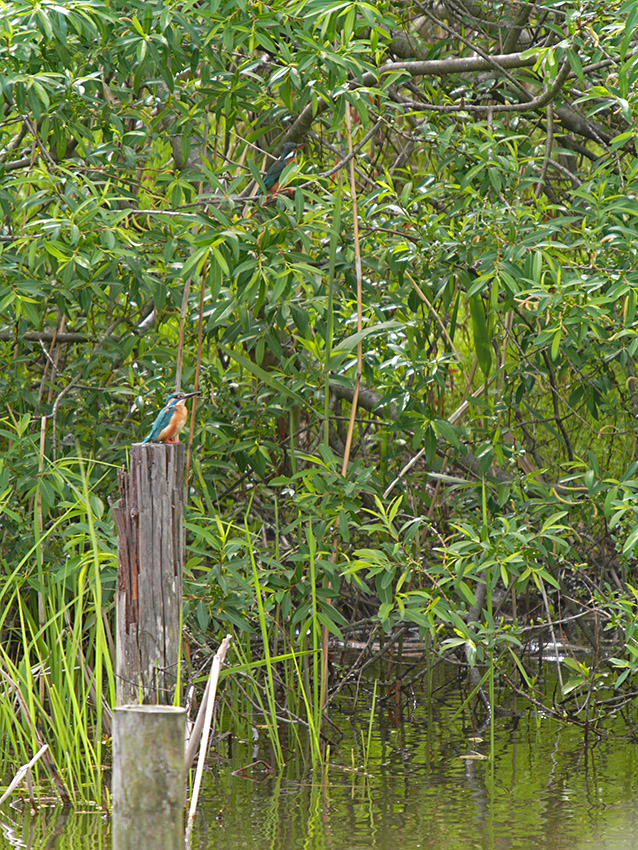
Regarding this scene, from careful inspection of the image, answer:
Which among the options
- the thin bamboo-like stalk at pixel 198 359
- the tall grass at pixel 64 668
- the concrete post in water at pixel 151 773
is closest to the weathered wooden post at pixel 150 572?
the tall grass at pixel 64 668

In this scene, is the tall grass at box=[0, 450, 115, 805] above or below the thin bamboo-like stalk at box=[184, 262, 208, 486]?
below

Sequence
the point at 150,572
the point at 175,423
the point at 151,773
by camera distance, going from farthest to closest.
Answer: the point at 175,423, the point at 150,572, the point at 151,773

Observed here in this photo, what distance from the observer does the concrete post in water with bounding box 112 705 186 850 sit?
239 cm

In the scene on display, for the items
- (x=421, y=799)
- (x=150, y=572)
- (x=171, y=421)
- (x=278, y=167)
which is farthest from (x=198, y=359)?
(x=421, y=799)

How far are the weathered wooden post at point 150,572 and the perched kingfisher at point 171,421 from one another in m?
0.57

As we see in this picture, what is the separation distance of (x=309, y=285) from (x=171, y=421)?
0.92 m

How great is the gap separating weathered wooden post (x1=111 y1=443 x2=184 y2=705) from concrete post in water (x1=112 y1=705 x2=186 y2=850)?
1.77 feet

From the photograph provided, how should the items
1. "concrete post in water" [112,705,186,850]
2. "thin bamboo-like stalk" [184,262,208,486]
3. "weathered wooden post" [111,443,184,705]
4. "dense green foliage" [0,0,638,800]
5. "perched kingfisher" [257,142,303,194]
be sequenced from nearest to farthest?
"concrete post in water" [112,705,186,850]
"weathered wooden post" [111,443,184,705]
"dense green foliage" [0,0,638,800]
"thin bamboo-like stalk" [184,262,208,486]
"perched kingfisher" [257,142,303,194]

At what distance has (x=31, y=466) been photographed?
4.13 metres

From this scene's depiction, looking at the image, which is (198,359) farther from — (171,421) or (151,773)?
(151,773)

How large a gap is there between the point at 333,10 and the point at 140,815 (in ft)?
8.39

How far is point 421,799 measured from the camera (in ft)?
13.0

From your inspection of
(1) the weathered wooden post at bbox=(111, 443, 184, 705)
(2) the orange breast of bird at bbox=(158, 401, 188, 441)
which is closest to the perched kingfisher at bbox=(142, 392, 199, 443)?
(2) the orange breast of bird at bbox=(158, 401, 188, 441)

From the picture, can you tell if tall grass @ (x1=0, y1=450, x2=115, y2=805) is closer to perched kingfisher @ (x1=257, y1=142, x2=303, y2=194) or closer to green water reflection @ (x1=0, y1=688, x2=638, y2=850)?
green water reflection @ (x1=0, y1=688, x2=638, y2=850)
